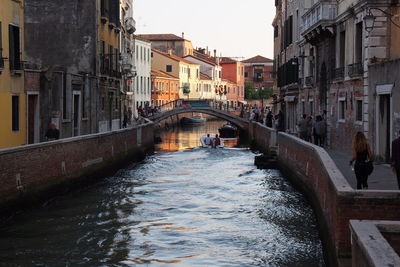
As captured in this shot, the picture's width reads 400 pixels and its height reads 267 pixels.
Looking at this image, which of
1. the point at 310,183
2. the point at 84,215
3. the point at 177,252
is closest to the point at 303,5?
the point at 310,183

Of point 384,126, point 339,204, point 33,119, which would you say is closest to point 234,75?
point 33,119

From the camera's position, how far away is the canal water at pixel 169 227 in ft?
37.6

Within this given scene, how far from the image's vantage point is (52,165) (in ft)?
55.2

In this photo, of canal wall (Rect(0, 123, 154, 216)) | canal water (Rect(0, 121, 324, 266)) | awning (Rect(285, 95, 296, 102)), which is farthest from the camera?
awning (Rect(285, 95, 296, 102))

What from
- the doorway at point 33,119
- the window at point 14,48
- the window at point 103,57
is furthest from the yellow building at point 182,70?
the window at point 14,48

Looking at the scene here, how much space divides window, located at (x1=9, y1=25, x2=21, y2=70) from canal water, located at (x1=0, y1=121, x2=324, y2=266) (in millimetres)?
4379

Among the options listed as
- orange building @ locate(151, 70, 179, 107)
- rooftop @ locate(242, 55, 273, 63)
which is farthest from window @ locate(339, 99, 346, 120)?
rooftop @ locate(242, 55, 273, 63)

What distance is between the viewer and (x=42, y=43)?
94.5ft

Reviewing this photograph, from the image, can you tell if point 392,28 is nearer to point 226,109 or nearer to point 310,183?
point 310,183

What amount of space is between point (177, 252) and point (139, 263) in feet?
3.28

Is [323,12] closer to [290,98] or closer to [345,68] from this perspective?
[345,68]

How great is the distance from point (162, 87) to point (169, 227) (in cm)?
5898

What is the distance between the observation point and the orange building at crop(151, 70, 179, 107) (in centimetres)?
6938

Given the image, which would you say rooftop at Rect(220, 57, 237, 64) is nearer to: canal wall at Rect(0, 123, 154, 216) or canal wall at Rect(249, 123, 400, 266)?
canal wall at Rect(0, 123, 154, 216)
